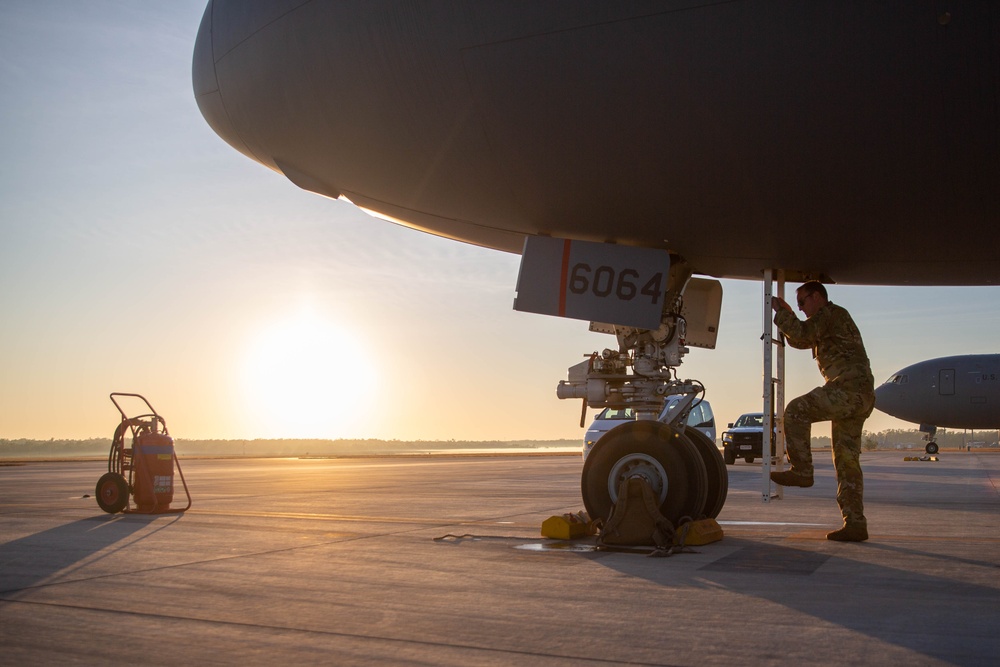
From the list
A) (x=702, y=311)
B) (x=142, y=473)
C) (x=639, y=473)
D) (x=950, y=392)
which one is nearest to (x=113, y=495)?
(x=142, y=473)

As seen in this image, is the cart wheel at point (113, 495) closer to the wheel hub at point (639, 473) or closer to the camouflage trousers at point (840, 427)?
the wheel hub at point (639, 473)

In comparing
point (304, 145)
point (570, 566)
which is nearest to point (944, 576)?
point (570, 566)

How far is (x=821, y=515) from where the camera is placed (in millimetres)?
9453

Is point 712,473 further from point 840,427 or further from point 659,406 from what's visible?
point 840,427

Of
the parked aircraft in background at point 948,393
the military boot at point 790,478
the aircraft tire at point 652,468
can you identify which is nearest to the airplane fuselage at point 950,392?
the parked aircraft in background at point 948,393

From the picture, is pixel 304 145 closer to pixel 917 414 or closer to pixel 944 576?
pixel 944 576

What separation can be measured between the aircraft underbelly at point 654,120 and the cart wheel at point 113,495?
431 cm

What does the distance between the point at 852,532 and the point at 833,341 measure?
146 centimetres

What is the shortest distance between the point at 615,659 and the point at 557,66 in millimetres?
3571

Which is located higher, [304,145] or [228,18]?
[228,18]

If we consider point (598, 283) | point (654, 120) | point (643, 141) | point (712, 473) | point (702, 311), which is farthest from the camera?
point (702, 311)

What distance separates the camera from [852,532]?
6.86 m

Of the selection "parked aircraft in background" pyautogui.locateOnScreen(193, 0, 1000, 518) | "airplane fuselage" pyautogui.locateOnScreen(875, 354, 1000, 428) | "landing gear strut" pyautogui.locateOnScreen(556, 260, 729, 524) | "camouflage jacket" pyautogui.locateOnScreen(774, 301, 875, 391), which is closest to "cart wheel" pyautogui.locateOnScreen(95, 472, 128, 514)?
"parked aircraft in background" pyautogui.locateOnScreen(193, 0, 1000, 518)

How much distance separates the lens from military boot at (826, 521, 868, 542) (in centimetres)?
686
